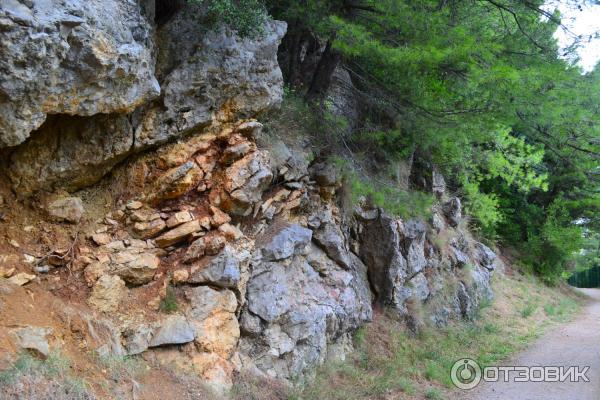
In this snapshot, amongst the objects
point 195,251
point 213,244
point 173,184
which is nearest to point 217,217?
point 213,244

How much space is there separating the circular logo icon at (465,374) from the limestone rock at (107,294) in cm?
602

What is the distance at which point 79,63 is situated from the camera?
4.77 m

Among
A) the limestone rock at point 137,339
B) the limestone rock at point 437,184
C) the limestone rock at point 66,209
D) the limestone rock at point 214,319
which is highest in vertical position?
the limestone rock at point 437,184

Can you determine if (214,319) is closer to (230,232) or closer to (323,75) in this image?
(230,232)

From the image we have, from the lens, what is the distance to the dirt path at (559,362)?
7699 millimetres

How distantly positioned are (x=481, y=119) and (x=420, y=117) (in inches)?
42.0

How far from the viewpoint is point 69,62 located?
4.71 meters

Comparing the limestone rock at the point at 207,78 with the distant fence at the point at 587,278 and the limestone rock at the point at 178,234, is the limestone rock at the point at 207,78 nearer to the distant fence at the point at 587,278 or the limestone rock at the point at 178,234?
the limestone rock at the point at 178,234

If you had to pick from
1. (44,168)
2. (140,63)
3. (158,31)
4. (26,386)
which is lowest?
(26,386)

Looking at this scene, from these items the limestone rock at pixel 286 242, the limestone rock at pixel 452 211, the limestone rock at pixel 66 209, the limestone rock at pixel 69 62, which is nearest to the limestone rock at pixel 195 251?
the limestone rock at pixel 286 242

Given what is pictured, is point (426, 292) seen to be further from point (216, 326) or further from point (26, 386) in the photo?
point (26, 386)

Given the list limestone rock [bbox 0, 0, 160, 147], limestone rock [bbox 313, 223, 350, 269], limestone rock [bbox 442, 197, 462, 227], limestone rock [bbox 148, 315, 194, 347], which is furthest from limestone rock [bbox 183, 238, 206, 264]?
limestone rock [bbox 442, 197, 462, 227]

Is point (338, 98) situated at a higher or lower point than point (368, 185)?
higher

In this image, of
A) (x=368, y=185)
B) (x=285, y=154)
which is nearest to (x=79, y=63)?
(x=285, y=154)
